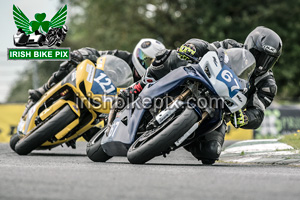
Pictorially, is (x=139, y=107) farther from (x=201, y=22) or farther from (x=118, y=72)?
(x=201, y=22)

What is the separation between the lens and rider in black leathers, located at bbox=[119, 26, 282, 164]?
628 cm

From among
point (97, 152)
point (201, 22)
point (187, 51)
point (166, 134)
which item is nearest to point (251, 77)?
point (187, 51)

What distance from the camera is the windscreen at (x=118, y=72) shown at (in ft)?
25.4

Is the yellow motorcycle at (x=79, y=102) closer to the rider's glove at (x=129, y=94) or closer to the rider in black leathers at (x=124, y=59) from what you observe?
the rider in black leathers at (x=124, y=59)

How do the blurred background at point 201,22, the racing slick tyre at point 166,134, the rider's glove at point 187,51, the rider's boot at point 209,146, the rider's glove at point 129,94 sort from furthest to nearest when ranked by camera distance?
1. the blurred background at point 201,22
2. the rider's glove at point 129,94
3. the rider's boot at point 209,146
4. the rider's glove at point 187,51
5. the racing slick tyre at point 166,134

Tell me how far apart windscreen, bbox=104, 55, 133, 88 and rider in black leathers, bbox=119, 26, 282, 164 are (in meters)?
0.95

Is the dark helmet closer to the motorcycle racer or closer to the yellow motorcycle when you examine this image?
the motorcycle racer

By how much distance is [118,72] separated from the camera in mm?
7777

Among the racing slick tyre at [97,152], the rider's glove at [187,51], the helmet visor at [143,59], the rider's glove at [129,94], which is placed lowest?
the racing slick tyre at [97,152]

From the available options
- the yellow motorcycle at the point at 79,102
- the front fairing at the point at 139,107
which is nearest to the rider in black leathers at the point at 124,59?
the yellow motorcycle at the point at 79,102

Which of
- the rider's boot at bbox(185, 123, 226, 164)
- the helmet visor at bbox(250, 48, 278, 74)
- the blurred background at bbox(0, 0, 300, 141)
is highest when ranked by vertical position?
the helmet visor at bbox(250, 48, 278, 74)

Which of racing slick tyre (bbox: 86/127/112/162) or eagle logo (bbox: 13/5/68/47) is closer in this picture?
racing slick tyre (bbox: 86/127/112/162)

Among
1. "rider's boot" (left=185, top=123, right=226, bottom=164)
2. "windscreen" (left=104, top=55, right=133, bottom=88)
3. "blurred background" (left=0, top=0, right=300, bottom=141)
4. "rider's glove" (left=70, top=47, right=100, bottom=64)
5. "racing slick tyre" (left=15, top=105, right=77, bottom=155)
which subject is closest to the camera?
"rider's boot" (left=185, top=123, right=226, bottom=164)

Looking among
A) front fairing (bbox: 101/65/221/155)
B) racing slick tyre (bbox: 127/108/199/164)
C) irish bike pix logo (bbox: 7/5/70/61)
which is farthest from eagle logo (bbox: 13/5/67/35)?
racing slick tyre (bbox: 127/108/199/164)
